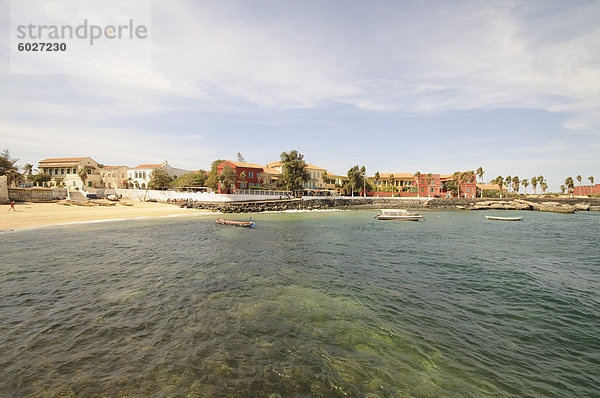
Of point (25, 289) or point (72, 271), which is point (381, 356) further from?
point (72, 271)

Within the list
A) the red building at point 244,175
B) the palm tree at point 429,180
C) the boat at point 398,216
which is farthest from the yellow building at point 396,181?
the boat at point 398,216

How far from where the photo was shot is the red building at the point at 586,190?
108188 mm

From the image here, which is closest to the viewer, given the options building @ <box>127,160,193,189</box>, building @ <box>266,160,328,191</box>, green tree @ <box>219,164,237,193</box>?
green tree @ <box>219,164,237,193</box>

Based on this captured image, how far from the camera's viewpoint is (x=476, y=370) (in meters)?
7.49

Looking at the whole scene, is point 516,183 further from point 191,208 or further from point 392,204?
point 191,208

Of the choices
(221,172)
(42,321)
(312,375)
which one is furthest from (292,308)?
(221,172)

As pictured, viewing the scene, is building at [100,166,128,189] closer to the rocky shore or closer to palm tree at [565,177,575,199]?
the rocky shore

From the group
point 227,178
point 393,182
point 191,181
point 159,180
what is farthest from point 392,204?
point 159,180

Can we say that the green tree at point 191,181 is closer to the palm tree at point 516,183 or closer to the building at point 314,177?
the building at point 314,177

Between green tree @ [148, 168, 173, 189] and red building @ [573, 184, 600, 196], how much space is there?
17768 centimetres

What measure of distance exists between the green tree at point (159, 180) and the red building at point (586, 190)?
178 m

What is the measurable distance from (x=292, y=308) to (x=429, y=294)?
25.2 ft

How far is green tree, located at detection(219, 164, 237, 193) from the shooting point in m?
70.1

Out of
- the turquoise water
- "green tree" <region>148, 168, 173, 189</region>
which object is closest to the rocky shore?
"green tree" <region>148, 168, 173, 189</region>
